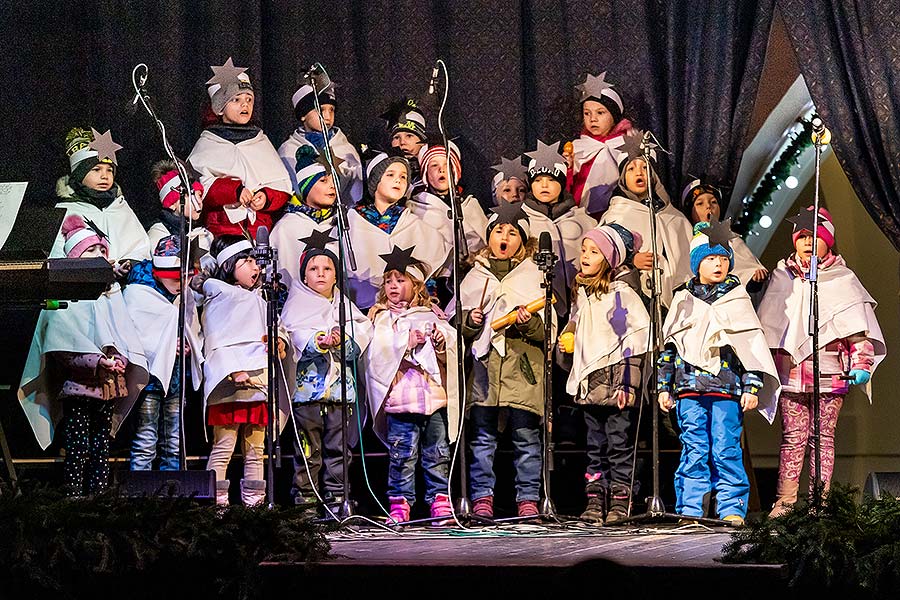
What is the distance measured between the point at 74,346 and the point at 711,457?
2.59 metres

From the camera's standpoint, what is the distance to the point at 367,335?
550cm

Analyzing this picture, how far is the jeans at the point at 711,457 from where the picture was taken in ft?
17.0

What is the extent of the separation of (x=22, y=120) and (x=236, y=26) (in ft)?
3.86

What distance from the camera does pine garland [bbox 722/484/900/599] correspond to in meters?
3.13

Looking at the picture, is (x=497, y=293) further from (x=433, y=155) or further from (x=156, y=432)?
(x=156, y=432)

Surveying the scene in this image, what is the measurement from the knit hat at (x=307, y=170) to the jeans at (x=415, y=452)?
117 cm

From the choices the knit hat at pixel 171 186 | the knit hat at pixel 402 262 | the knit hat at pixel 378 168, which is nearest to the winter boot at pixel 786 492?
the knit hat at pixel 402 262

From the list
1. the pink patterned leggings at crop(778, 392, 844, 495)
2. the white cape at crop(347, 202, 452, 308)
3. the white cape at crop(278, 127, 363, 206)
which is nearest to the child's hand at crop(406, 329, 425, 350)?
the white cape at crop(347, 202, 452, 308)

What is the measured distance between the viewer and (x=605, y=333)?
216 inches

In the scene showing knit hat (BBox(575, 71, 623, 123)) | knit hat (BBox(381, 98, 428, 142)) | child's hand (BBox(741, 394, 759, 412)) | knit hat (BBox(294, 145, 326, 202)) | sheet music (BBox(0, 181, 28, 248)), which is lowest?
child's hand (BBox(741, 394, 759, 412))

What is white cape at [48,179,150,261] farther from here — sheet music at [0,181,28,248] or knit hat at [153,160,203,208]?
sheet music at [0,181,28,248]

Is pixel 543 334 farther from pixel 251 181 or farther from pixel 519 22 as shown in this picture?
pixel 519 22

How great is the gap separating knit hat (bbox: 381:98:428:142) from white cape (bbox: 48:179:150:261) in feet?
4.33

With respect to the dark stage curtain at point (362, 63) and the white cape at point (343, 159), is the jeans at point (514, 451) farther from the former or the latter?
the dark stage curtain at point (362, 63)
